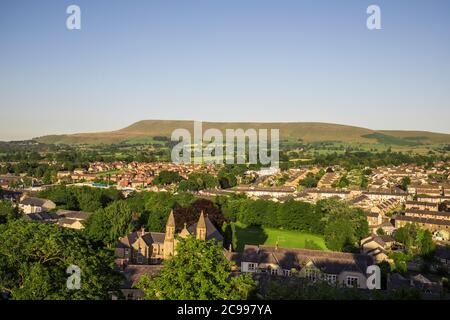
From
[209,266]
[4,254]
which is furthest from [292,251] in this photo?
[4,254]

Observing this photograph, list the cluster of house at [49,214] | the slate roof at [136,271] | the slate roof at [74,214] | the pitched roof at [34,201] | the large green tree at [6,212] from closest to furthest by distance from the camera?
the slate roof at [136,271] → the large green tree at [6,212] → the cluster of house at [49,214] → the slate roof at [74,214] → the pitched roof at [34,201]

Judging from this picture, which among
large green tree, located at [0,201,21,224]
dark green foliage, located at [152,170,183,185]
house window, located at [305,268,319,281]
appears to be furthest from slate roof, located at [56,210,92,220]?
dark green foliage, located at [152,170,183,185]

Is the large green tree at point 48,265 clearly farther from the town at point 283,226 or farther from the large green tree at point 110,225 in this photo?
the large green tree at point 110,225

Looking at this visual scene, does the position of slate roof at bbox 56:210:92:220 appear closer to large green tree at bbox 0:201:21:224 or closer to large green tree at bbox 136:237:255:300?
large green tree at bbox 0:201:21:224

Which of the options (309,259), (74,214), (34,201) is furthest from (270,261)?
(34,201)

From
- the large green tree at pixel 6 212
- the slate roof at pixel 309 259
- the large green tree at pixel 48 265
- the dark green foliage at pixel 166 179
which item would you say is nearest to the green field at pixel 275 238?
the slate roof at pixel 309 259
